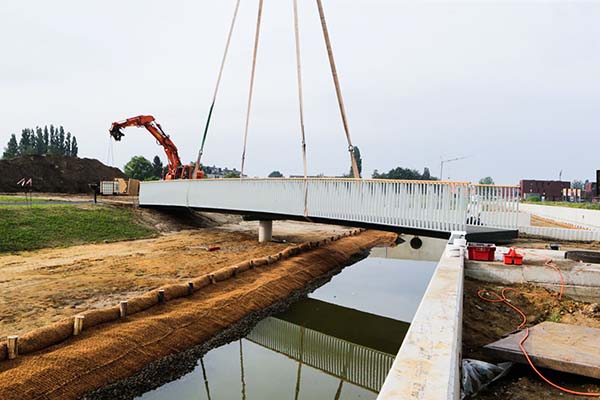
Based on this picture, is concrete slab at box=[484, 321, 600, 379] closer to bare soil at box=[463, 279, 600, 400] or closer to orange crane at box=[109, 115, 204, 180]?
bare soil at box=[463, 279, 600, 400]

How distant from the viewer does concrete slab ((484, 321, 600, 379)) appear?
441cm

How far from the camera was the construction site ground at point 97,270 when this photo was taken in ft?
30.1

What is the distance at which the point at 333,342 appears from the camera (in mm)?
10578

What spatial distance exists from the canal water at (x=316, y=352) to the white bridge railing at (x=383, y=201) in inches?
118

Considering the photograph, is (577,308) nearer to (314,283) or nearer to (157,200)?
(314,283)

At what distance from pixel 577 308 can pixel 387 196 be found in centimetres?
599

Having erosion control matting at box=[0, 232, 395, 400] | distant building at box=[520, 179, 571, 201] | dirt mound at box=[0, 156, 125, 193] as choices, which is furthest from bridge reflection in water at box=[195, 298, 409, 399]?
distant building at box=[520, 179, 571, 201]

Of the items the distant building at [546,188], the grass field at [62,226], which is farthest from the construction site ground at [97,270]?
the distant building at [546,188]

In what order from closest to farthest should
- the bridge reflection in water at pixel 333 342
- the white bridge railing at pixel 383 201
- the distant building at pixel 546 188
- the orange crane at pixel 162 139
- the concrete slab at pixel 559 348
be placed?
the concrete slab at pixel 559 348, the bridge reflection in water at pixel 333 342, the white bridge railing at pixel 383 201, the orange crane at pixel 162 139, the distant building at pixel 546 188

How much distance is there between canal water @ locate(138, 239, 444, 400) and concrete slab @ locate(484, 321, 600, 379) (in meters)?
3.50

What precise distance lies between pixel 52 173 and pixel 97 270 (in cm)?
3486

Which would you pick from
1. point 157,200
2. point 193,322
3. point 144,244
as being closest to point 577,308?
point 193,322

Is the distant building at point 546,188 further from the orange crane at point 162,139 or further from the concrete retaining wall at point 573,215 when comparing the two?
the orange crane at point 162,139

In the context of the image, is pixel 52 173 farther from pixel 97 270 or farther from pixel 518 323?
pixel 518 323
